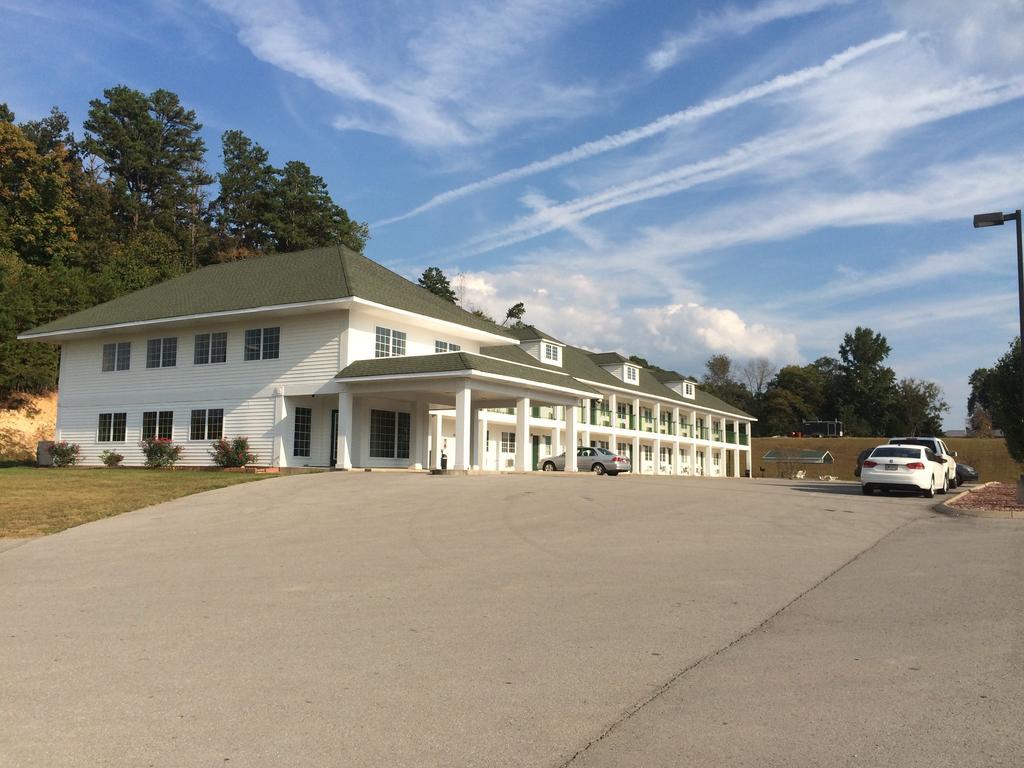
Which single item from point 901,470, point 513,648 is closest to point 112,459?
point 901,470

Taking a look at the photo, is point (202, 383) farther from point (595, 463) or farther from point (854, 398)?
point (854, 398)

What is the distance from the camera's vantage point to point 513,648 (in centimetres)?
689

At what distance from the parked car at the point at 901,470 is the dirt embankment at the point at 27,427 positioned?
3772 centimetres

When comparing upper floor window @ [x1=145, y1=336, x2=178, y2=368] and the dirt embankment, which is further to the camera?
the dirt embankment

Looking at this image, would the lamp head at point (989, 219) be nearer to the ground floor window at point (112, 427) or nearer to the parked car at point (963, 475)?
the parked car at point (963, 475)

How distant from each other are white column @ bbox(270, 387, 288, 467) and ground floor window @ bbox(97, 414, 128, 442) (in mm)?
8285

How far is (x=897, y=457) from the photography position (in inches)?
951

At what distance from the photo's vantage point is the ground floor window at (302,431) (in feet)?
107

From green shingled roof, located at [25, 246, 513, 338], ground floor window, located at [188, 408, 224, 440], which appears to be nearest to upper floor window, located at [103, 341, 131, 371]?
green shingled roof, located at [25, 246, 513, 338]

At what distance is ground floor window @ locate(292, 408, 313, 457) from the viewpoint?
32656 mm

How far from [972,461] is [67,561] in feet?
216

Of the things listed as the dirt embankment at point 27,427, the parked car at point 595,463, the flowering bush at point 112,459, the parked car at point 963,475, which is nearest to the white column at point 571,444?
the parked car at point 595,463

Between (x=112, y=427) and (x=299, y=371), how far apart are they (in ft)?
33.7

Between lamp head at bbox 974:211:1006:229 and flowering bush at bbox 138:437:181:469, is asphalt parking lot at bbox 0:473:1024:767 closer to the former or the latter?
lamp head at bbox 974:211:1006:229
